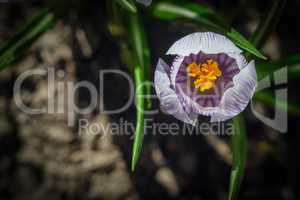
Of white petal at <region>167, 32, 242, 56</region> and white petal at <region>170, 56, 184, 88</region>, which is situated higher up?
white petal at <region>167, 32, 242, 56</region>

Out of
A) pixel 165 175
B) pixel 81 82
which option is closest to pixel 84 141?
pixel 81 82

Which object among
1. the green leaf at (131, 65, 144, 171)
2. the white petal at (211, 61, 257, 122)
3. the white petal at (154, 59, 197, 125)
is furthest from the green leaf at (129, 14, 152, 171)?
the white petal at (211, 61, 257, 122)

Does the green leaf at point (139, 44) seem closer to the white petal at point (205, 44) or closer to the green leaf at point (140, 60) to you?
the green leaf at point (140, 60)

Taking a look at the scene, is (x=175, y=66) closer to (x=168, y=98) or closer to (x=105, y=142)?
(x=168, y=98)

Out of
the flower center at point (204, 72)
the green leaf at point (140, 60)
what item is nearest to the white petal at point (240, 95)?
the flower center at point (204, 72)

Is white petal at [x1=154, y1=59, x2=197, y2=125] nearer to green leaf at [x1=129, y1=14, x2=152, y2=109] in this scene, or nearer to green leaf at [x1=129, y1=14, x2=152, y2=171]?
green leaf at [x1=129, y1=14, x2=152, y2=171]

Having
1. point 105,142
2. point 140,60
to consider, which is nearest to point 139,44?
point 140,60
